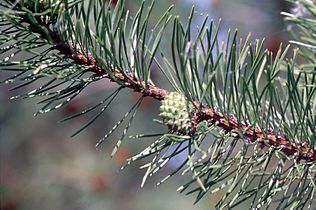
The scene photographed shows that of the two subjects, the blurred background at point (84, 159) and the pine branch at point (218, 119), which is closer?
the pine branch at point (218, 119)

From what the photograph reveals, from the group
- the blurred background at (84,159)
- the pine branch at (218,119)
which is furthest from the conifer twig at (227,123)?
the blurred background at (84,159)

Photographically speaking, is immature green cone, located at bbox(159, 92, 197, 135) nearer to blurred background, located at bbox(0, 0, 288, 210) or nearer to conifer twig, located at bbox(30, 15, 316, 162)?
conifer twig, located at bbox(30, 15, 316, 162)

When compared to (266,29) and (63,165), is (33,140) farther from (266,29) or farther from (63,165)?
(266,29)

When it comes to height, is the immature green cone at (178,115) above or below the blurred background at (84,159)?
above

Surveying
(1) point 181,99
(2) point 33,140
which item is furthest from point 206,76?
(2) point 33,140

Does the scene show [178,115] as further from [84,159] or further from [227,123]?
[84,159]

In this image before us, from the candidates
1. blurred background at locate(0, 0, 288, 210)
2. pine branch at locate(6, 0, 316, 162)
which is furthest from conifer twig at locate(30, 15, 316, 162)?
blurred background at locate(0, 0, 288, 210)

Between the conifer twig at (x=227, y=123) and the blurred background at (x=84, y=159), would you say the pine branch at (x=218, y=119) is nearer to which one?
the conifer twig at (x=227, y=123)
